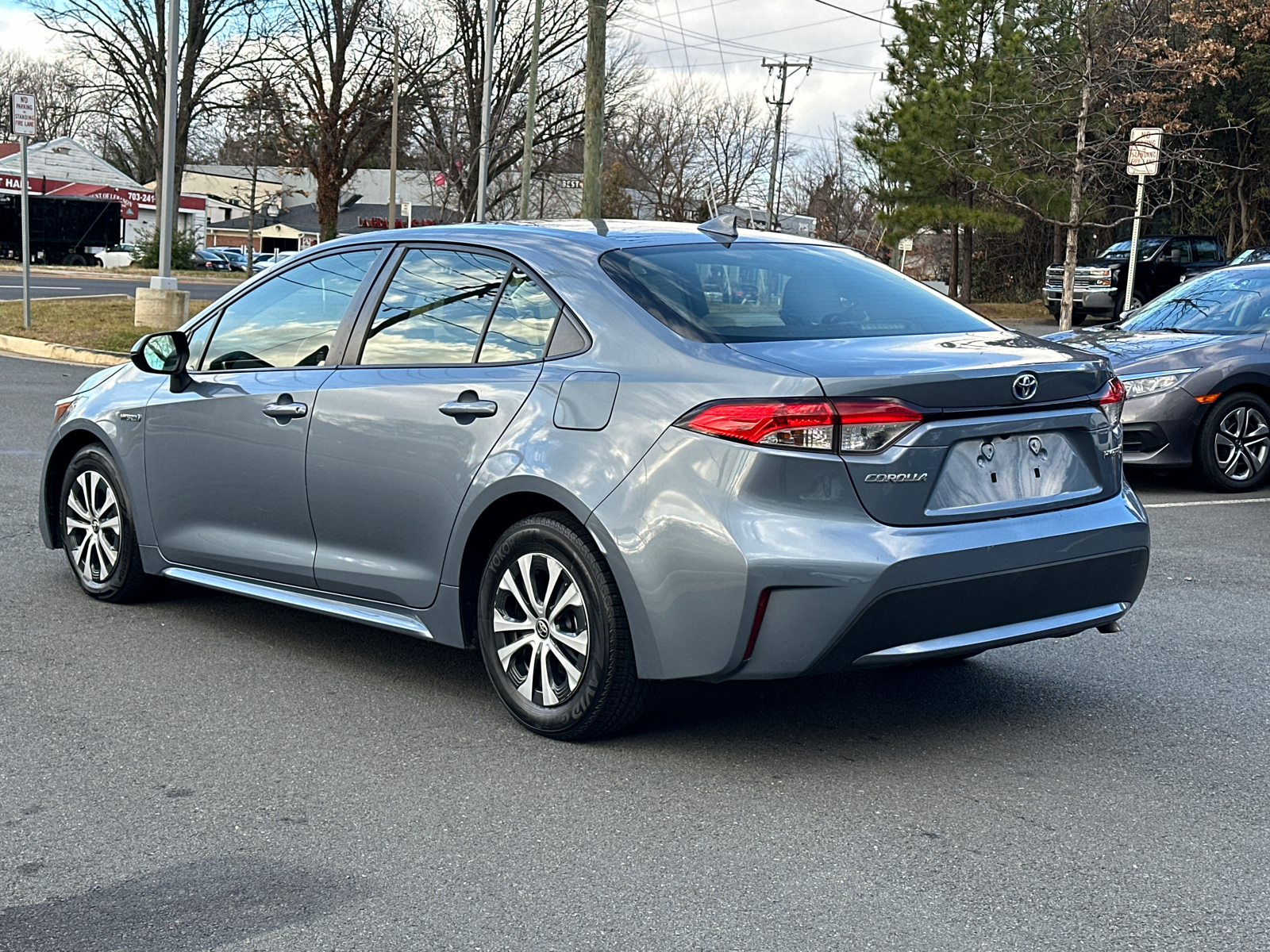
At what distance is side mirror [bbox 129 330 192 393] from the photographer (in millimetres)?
5738

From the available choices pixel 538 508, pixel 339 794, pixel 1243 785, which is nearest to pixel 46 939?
pixel 339 794

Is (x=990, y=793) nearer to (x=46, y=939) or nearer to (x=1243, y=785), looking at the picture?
(x=1243, y=785)

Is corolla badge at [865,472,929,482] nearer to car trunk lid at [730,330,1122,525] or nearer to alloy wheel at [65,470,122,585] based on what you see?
Answer: car trunk lid at [730,330,1122,525]

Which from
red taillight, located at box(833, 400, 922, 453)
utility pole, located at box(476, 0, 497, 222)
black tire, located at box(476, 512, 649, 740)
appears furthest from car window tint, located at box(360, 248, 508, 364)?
utility pole, located at box(476, 0, 497, 222)

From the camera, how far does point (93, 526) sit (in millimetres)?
6191

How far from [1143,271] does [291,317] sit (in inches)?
1076

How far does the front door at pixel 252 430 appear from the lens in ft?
17.0

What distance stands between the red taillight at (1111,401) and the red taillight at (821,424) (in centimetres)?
85

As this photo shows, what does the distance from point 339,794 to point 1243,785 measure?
2519 millimetres

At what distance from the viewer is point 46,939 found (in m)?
3.07

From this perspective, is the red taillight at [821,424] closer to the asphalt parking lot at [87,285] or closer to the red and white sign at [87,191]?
the asphalt parking lot at [87,285]

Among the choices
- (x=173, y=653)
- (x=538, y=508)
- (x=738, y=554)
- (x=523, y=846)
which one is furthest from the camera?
(x=173, y=653)

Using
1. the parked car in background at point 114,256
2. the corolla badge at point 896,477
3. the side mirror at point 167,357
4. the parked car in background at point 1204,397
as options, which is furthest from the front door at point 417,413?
the parked car in background at point 114,256

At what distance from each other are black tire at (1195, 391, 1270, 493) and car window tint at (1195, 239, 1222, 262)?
72.5 feet
